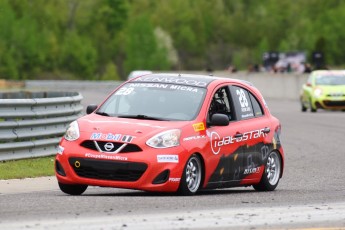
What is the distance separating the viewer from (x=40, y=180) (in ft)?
50.4

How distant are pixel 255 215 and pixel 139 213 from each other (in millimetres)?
1068

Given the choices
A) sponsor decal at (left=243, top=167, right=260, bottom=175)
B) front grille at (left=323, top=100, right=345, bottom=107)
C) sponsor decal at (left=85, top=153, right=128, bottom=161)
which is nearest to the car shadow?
sponsor decal at (left=243, top=167, right=260, bottom=175)

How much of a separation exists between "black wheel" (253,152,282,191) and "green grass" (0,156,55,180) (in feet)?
10.3

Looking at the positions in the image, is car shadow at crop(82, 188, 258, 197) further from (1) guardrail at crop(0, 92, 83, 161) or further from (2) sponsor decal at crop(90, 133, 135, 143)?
(1) guardrail at crop(0, 92, 83, 161)

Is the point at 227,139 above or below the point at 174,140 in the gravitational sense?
below

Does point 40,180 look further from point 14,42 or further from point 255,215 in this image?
point 14,42

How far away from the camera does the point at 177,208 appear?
1116cm

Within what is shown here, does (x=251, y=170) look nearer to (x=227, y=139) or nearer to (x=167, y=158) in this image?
(x=227, y=139)

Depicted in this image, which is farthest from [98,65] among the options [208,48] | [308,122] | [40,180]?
[40,180]

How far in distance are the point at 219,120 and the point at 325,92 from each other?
26334 millimetres

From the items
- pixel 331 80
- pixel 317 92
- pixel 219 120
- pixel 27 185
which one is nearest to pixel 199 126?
pixel 219 120

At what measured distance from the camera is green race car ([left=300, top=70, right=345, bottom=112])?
129 ft

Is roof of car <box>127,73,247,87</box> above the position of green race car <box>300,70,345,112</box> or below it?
above

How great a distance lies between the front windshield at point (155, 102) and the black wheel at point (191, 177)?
0.58m
